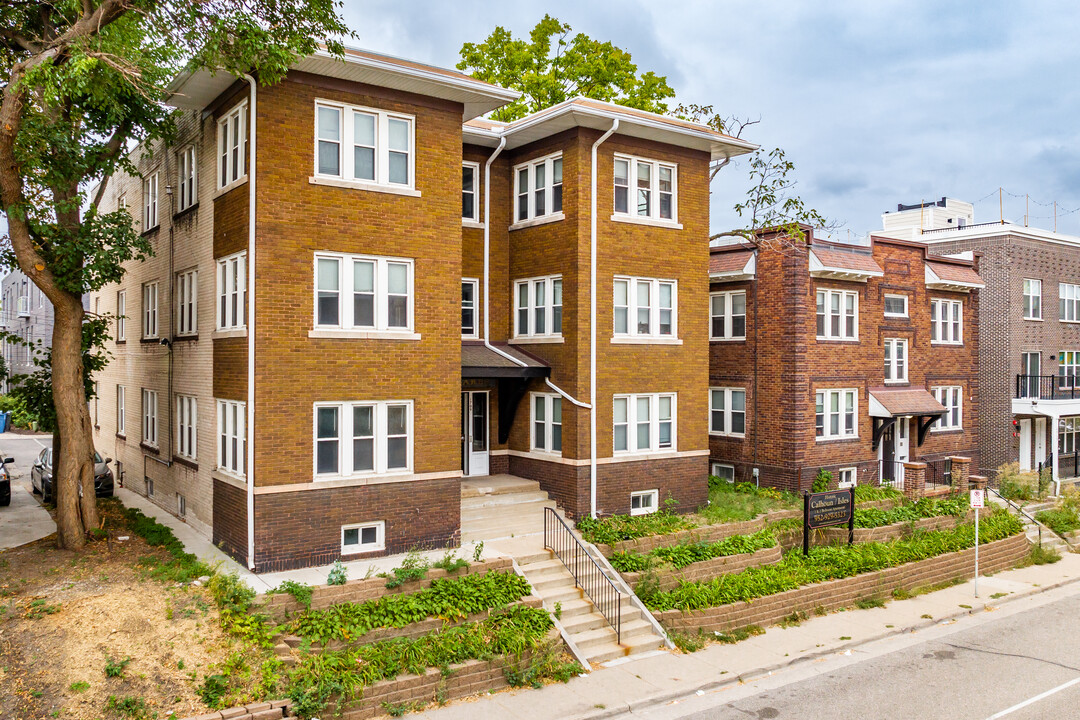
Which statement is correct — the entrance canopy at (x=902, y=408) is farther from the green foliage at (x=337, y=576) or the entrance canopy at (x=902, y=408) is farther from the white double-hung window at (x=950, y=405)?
the green foliage at (x=337, y=576)

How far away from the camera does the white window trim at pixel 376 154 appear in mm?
15000

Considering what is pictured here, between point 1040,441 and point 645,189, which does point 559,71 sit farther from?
point 1040,441

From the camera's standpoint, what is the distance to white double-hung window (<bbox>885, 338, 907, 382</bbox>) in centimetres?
2580

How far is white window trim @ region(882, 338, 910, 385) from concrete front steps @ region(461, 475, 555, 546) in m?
13.1

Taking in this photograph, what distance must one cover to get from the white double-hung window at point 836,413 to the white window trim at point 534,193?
996 centimetres

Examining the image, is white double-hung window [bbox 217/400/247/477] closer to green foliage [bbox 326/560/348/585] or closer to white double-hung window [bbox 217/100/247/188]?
green foliage [bbox 326/560/348/585]

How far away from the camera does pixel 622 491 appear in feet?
63.3

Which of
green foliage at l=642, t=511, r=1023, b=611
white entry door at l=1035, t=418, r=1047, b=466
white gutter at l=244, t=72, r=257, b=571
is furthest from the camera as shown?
white entry door at l=1035, t=418, r=1047, b=466

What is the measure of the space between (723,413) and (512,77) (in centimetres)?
1600

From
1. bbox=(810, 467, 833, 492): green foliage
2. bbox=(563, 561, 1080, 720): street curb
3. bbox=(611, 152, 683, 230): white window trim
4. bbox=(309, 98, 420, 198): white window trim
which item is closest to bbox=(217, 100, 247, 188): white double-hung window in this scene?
bbox=(309, 98, 420, 198): white window trim

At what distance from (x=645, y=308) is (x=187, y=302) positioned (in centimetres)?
1085

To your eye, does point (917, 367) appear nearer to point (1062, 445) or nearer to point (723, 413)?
point (723, 413)

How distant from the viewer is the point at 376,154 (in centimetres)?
1556

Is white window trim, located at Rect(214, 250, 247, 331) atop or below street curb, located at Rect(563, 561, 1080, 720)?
atop
